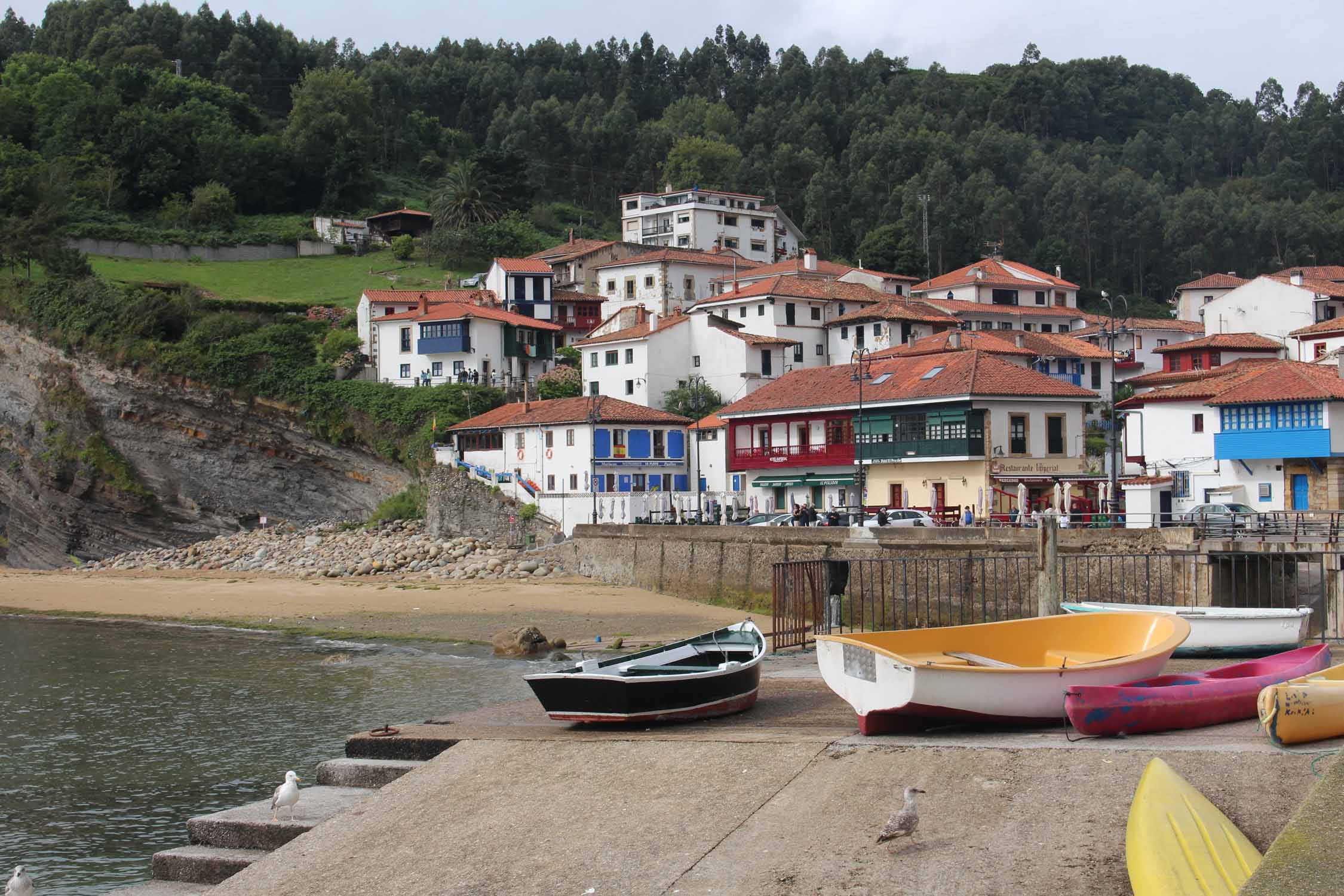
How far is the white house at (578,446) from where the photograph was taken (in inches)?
2277

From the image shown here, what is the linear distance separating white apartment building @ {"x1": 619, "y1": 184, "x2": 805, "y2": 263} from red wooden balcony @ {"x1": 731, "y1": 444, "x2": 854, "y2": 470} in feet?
160

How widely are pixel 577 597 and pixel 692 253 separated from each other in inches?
1985

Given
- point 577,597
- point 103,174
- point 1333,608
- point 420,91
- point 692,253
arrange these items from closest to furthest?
1. point 1333,608
2. point 577,597
3. point 692,253
4. point 103,174
5. point 420,91

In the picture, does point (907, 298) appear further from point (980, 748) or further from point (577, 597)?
point (980, 748)

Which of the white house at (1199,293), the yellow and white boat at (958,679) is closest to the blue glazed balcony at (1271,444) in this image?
the yellow and white boat at (958,679)

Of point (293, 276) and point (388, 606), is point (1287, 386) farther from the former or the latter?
point (293, 276)

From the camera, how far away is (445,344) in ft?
230

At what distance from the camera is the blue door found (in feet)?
131

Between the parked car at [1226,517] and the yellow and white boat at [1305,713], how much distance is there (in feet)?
63.1

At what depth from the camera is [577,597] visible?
41781 mm

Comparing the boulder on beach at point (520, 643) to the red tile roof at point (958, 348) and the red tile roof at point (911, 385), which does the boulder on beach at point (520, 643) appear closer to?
the red tile roof at point (911, 385)

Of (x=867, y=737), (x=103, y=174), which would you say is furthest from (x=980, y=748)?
(x=103, y=174)

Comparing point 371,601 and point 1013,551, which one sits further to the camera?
point 371,601

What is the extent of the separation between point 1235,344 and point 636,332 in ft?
99.9
